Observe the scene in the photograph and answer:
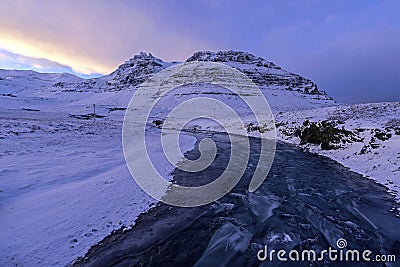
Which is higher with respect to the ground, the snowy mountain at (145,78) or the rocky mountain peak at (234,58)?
the rocky mountain peak at (234,58)

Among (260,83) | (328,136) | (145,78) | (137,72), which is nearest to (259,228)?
(328,136)

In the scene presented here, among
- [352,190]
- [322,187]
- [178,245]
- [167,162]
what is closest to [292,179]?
[322,187]

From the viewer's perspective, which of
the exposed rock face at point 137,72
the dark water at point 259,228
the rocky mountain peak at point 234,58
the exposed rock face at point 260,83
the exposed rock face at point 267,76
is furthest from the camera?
the rocky mountain peak at point 234,58

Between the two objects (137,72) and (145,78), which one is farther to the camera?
(137,72)

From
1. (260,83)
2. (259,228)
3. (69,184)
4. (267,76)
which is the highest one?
(267,76)

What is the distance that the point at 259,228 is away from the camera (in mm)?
7234

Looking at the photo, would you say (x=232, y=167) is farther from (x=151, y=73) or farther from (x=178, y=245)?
(x=151, y=73)

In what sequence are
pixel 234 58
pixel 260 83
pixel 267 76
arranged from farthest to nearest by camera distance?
1. pixel 234 58
2. pixel 267 76
3. pixel 260 83

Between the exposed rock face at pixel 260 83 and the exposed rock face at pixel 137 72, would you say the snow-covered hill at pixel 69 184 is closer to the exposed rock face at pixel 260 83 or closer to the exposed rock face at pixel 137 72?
the exposed rock face at pixel 260 83

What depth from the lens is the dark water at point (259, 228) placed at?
576 centimetres

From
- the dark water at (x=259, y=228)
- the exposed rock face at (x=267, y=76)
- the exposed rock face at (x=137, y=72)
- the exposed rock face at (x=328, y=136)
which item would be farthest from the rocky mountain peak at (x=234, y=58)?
the dark water at (x=259, y=228)

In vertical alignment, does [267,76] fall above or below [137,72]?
above

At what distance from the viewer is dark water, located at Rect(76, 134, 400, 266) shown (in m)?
5.76

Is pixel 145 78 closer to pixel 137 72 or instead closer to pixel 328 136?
pixel 137 72
